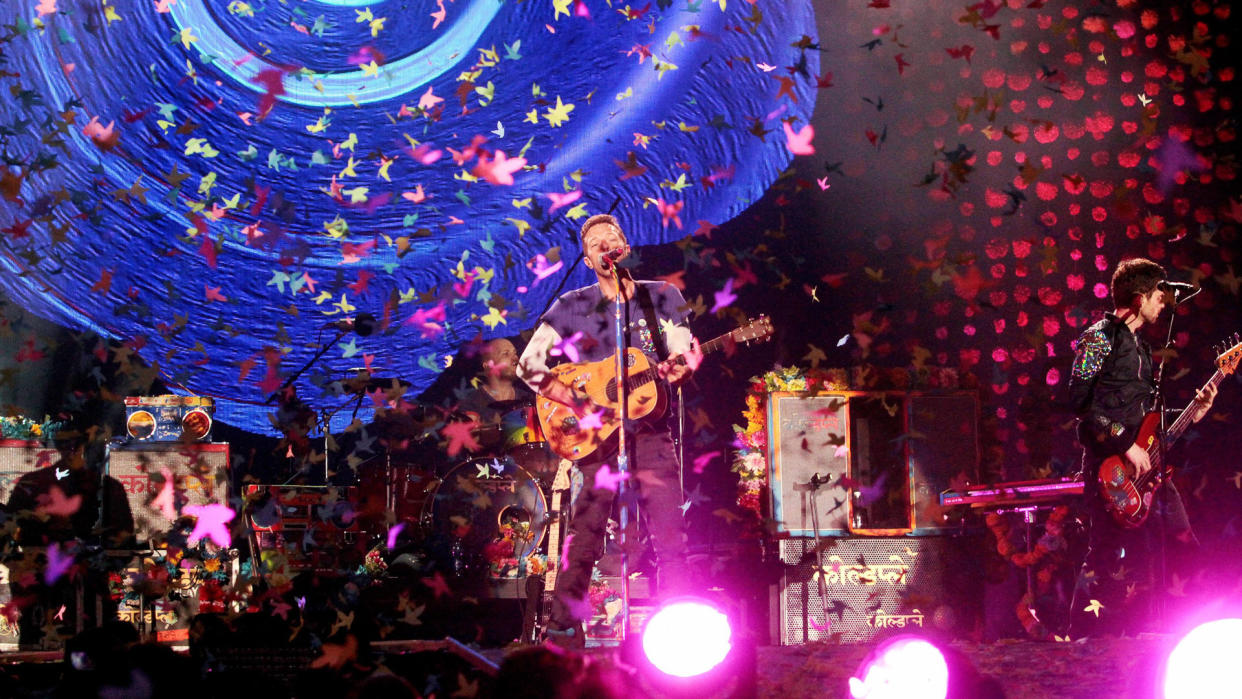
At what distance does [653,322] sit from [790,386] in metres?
1.50

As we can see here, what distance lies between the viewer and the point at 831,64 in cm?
561

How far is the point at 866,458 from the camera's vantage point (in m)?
5.38

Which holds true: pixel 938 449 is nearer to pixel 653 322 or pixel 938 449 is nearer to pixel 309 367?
pixel 653 322

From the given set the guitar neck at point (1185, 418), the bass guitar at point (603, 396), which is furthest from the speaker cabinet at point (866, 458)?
the bass guitar at point (603, 396)

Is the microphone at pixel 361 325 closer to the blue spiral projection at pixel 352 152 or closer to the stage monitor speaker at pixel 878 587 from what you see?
the blue spiral projection at pixel 352 152

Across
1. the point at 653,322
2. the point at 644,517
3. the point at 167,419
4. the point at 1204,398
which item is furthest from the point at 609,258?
the point at 167,419

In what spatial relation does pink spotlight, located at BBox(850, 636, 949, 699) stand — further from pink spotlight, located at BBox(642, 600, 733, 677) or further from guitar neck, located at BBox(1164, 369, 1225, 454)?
guitar neck, located at BBox(1164, 369, 1225, 454)

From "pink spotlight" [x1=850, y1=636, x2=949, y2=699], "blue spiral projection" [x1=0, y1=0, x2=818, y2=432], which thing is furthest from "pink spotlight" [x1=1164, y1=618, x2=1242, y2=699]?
"blue spiral projection" [x1=0, y1=0, x2=818, y2=432]

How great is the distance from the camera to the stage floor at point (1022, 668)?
2.49 meters

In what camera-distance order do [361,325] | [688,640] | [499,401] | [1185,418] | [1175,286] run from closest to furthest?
[688,640] < [1175,286] < [1185,418] < [361,325] < [499,401]

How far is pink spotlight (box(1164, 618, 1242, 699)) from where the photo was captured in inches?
72.8

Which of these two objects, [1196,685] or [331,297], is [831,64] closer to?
[331,297]

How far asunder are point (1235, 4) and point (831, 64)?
7.30ft

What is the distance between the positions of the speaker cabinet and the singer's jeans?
4.49ft
